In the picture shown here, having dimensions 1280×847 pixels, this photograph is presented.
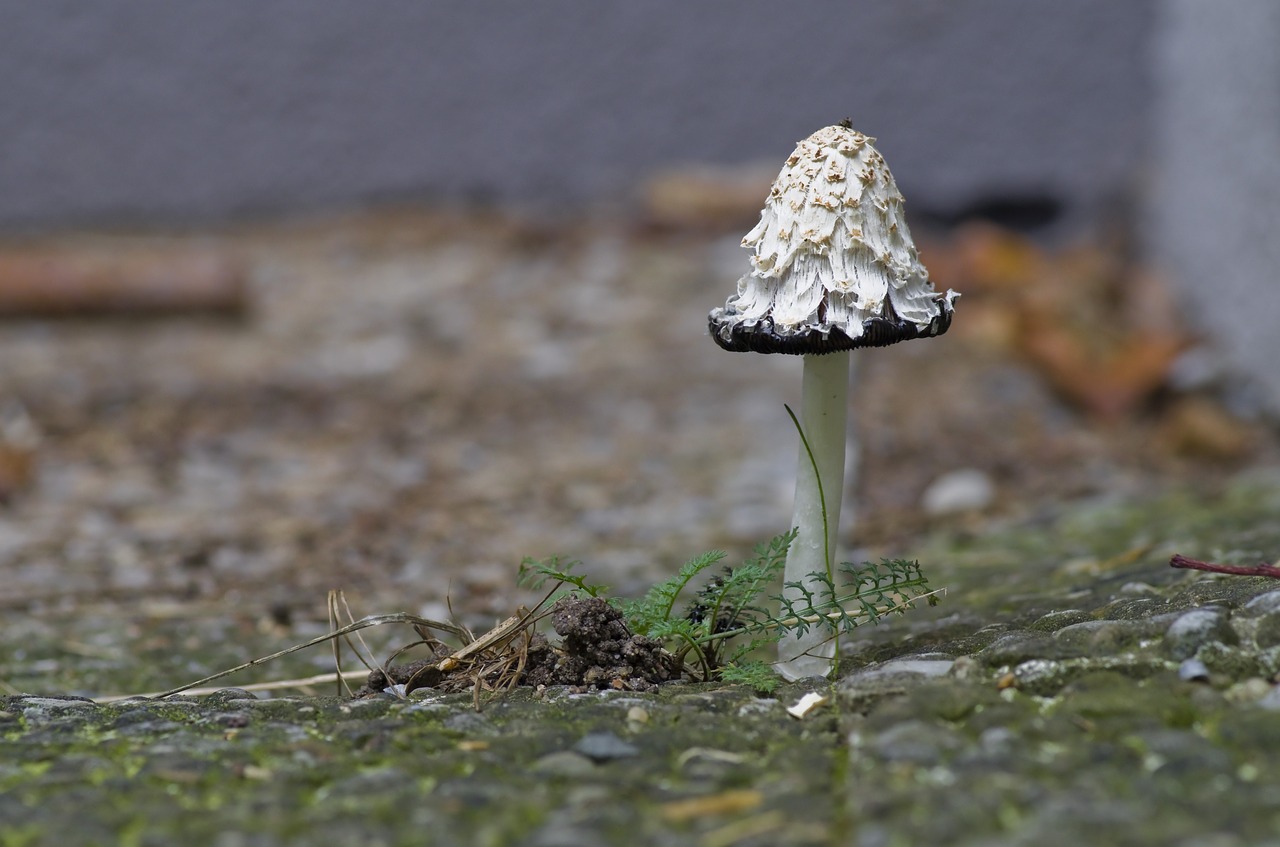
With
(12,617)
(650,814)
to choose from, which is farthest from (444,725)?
(12,617)

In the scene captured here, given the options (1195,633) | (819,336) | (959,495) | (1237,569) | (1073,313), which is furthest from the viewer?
(1073,313)

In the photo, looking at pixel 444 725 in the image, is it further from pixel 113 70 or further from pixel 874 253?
pixel 113 70

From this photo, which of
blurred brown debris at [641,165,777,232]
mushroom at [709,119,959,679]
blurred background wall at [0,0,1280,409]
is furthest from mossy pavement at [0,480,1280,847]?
blurred background wall at [0,0,1280,409]

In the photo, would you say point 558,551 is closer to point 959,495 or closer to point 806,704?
point 959,495

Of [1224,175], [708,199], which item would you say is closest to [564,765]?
[1224,175]

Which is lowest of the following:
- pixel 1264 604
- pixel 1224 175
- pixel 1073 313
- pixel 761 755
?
pixel 761 755
